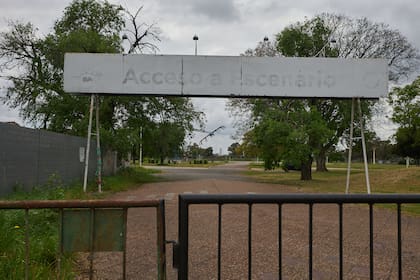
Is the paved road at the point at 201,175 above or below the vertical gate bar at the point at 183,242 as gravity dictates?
below

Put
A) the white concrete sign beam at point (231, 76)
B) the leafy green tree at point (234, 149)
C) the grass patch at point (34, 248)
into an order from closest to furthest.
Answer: the grass patch at point (34, 248)
the white concrete sign beam at point (231, 76)
the leafy green tree at point (234, 149)

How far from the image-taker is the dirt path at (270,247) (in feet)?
17.3

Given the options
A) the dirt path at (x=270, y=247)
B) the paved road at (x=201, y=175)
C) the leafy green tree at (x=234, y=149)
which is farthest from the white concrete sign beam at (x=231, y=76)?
the leafy green tree at (x=234, y=149)

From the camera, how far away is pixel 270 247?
263 inches

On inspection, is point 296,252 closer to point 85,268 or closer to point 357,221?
point 85,268

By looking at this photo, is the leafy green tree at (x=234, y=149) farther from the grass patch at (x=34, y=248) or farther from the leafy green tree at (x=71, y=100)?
the grass patch at (x=34, y=248)

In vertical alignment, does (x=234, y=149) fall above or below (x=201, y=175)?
above

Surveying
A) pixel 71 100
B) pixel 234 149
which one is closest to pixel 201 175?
pixel 71 100

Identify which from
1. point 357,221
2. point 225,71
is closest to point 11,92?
point 225,71

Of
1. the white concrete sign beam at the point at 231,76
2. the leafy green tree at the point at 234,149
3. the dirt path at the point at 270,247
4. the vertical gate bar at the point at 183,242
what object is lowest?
the dirt path at the point at 270,247

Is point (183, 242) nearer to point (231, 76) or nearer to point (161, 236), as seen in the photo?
point (161, 236)

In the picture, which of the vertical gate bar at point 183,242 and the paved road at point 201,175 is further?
the paved road at point 201,175

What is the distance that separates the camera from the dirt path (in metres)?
5.28

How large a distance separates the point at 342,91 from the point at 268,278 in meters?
10.7
